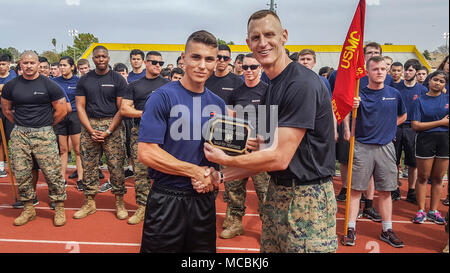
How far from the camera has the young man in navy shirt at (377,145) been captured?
14.3ft

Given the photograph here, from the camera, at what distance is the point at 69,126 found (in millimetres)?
6957

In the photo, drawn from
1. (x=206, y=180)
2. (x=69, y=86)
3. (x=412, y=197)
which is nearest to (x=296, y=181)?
(x=206, y=180)

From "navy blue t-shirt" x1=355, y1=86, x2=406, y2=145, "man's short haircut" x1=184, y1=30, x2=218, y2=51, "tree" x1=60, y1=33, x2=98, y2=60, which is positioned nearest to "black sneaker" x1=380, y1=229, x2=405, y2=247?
"navy blue t-shirt" x1=355, y1=86, x2=406, y2=145

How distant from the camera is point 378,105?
14.6 feet

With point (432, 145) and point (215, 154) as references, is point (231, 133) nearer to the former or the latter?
point (215, 154)

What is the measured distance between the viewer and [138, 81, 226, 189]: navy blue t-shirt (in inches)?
89.9

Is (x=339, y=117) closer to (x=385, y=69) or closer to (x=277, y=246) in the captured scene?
(x=385, y=69)

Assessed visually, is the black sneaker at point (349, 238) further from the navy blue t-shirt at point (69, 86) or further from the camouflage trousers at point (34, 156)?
the navy blue t-shirt at point (69, 86)

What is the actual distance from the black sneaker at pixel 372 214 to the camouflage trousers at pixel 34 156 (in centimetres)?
487

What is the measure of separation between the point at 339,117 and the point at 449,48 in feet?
9.20

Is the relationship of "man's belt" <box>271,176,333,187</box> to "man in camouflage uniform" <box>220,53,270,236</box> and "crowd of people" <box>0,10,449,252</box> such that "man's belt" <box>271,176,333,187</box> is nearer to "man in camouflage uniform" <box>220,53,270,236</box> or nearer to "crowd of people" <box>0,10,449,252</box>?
"crowd of people" <box>0,10,449,252</box>

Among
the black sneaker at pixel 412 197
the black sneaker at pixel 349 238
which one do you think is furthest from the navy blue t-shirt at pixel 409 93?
the black sneaker at pixel 349 238

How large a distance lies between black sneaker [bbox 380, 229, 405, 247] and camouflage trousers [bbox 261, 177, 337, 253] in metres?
2.72

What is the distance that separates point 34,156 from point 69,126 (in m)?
2.03
